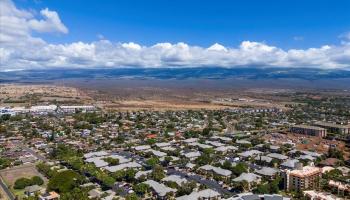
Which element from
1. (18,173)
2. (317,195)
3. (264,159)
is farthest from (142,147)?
(317,195)

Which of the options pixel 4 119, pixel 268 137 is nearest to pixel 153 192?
pixel 268 137

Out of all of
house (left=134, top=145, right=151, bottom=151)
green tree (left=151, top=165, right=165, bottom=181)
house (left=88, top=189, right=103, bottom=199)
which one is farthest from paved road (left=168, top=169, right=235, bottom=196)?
house (left=134, top=145, right=151, bottom=151)

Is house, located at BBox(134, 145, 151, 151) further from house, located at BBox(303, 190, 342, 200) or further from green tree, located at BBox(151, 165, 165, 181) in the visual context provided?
house, located at BBox(303, 190, 342, 200)

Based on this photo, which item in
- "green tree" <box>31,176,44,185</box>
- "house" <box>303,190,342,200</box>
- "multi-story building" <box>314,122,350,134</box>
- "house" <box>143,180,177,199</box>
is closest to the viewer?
"house" <box>303,190,342,200</box>

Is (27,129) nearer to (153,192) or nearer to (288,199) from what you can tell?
(153,192)

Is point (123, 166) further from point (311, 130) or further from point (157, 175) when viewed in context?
point (311, 130)

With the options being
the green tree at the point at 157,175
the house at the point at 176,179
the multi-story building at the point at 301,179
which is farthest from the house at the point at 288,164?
the green tree at the point at 157,175
